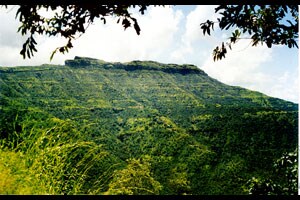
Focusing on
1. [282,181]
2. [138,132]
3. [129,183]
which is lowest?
[138,132]

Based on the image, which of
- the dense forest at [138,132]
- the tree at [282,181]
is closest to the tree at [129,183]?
the dense forest at [138,132]

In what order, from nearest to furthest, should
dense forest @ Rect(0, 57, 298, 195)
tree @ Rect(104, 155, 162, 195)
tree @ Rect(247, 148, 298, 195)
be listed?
1. tree @ Rect(104, 155, 162, 195)
2. dense forest @ Rect(0, 57, 298, 195)
3. tree @ Rect(247, 148, 298, 195)

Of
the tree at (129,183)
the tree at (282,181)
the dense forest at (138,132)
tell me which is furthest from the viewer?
the tree at (282,181)

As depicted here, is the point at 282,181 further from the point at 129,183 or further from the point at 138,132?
the point at 138,132

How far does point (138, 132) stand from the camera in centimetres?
6053

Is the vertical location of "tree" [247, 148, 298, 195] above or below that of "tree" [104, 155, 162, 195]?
below

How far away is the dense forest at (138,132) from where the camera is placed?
225cm

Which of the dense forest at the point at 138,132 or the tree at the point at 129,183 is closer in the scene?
the tree at the point at 129,183

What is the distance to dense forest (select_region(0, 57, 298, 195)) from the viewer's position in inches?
88.7

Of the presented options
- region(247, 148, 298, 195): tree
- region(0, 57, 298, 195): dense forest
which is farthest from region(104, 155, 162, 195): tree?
region(247, 148, 298, 195): tree

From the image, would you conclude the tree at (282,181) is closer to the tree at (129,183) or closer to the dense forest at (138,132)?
the dense forest at (138,132)

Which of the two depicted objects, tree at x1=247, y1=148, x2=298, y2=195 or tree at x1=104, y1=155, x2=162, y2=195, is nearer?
tree at x1=104, y1=155, x2=162, y2=195

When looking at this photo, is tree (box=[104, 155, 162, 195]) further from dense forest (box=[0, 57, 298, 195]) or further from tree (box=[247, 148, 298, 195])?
tree (box=[247, 148, 298, 195])

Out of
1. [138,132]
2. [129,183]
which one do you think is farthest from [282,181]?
[138,132]
